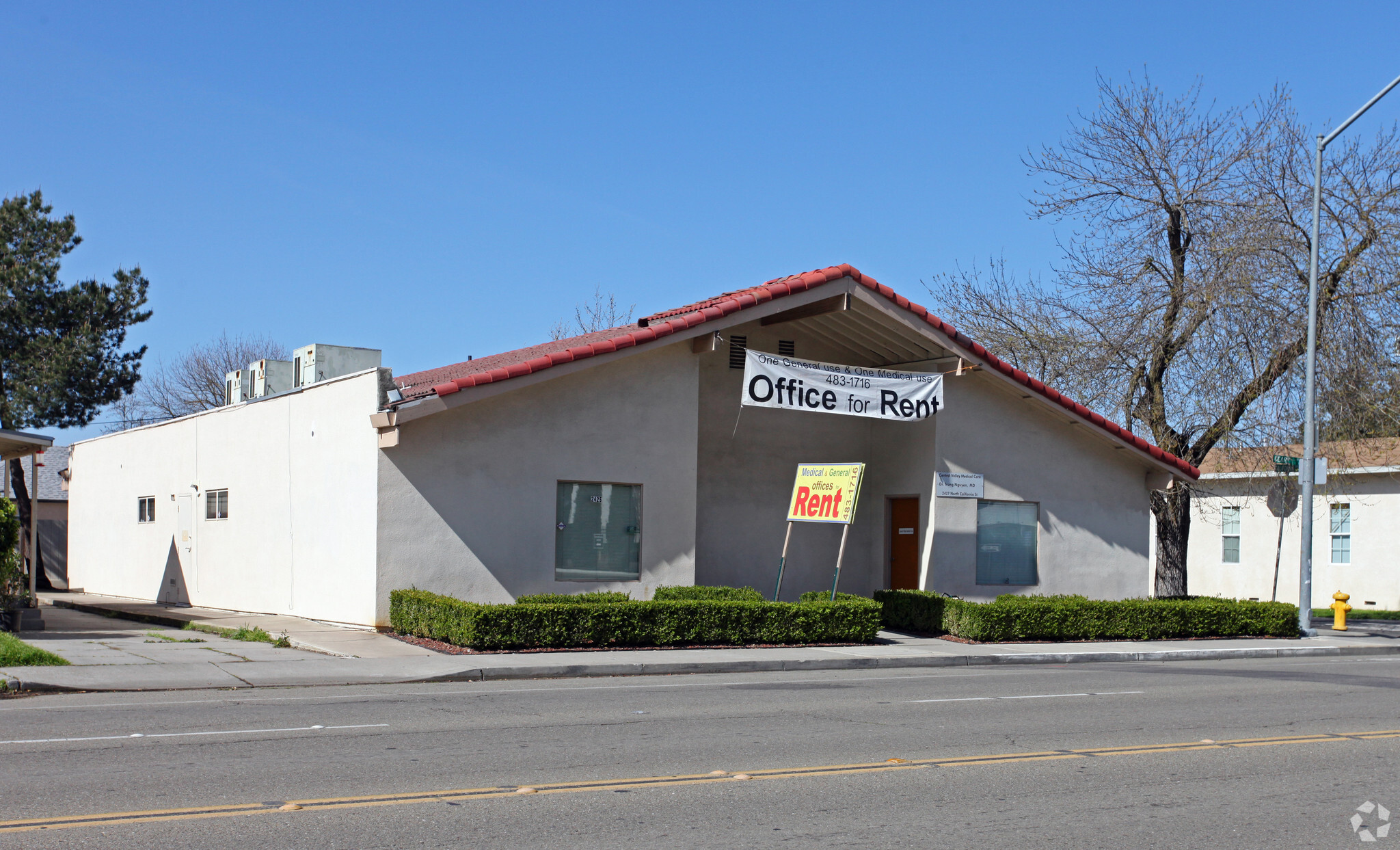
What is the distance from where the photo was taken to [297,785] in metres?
7.38

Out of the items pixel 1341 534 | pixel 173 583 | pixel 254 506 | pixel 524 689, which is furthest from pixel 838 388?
pixel 1341 534

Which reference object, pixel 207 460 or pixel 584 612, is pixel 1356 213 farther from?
pixel 207 460

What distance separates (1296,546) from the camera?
34375 millimetres

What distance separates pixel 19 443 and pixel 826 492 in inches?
554

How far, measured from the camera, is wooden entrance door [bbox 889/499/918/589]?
A: 22875mm

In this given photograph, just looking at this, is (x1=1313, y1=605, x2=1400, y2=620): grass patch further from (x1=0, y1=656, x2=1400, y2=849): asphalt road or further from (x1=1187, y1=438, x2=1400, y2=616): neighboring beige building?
(x1=0, y1=656, x2=1400, y2=849): asphalt road

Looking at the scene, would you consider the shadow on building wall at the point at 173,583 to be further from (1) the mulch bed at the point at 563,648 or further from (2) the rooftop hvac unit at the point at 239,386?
(1) the mulch bed at the point at 563,648

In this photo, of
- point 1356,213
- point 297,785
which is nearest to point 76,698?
point 297,785

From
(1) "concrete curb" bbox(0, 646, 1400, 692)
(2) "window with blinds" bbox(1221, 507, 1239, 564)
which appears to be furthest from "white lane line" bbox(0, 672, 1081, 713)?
(2) "window with blinds" bbox(1221, 507, 1239, 564)

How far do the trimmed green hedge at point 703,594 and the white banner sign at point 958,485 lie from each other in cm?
491

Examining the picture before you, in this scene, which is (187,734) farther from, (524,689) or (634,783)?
(524,689)

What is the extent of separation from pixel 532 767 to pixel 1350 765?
20.1 ft

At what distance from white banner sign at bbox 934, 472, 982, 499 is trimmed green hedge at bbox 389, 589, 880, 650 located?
12.9 ft

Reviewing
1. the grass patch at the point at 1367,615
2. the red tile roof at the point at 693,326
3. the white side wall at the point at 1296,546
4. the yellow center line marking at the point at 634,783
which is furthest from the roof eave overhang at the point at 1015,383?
the yellow center line marking at the point at 634,783
